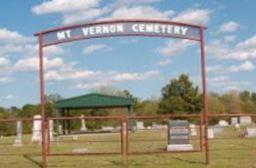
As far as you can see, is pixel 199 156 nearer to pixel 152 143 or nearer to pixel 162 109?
pixel 152 143

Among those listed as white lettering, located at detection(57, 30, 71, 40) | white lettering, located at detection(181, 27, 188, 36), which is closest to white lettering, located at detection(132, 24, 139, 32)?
white lettering, located at detection(181, 27, 188, 36)

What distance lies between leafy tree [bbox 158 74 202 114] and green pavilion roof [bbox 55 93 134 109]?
1281 inches

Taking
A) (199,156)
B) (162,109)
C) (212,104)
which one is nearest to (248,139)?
(199,156)

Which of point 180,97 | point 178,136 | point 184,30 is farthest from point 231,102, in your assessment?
point 184,30

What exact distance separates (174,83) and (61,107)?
48501mm

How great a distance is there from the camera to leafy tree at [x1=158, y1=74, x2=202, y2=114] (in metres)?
89.3

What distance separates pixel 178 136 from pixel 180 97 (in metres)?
73.4

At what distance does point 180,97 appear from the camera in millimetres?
95562

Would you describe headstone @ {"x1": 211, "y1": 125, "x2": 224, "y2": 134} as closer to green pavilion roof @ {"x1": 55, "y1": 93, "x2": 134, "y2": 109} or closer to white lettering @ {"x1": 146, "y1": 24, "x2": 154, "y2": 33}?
white lettering @ {"x1": 146, "y1": 24, "x2": 154, "y2": 33}

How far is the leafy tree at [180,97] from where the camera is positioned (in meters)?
89.3

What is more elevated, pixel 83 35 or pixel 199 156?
pixel 83 35

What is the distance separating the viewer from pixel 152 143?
98.4 feet

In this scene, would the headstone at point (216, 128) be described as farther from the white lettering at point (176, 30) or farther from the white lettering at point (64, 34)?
the white lettering at point (64, 34)

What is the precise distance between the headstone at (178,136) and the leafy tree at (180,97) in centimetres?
6476
